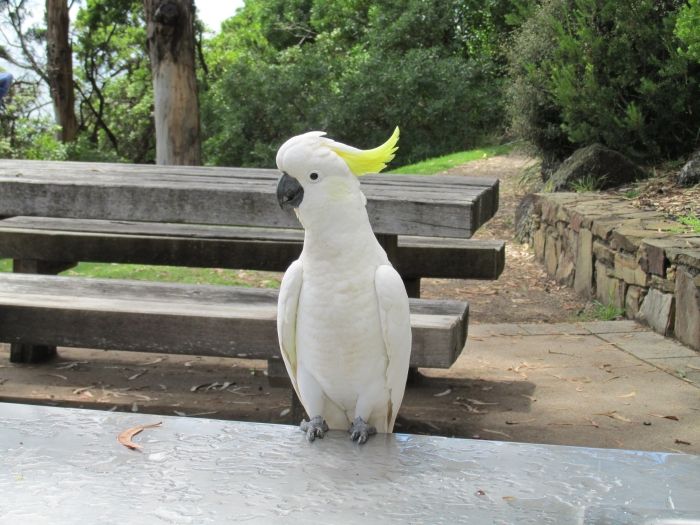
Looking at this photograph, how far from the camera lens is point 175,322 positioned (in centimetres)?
313

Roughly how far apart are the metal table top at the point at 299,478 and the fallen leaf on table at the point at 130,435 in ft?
0.05

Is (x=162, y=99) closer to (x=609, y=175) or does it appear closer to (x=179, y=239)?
(x=179, y=239)

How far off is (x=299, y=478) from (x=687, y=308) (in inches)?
147

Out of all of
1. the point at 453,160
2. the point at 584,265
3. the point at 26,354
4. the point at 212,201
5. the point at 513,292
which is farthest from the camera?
the point at 453,160

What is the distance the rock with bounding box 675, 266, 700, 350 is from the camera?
179 inches

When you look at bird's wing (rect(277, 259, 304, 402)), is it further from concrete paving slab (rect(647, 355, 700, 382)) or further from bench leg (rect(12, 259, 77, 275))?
bench leg (rect(12, 259, 77, 275))

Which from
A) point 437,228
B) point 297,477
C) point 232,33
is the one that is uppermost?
point 232,33

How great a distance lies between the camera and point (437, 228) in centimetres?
311

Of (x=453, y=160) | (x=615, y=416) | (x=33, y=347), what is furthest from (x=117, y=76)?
(x=615, y=416)

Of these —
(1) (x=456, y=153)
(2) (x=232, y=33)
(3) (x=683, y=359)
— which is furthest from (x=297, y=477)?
(2) (x=232, y=33)

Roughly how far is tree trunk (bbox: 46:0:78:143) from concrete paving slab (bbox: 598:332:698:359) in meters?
12.6

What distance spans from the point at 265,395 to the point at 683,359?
2.18 m

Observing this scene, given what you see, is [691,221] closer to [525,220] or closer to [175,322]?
[525,220]

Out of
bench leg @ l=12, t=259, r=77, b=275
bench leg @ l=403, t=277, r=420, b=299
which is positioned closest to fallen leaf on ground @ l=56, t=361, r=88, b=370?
bench leg @ l=12, t=259, r=77, b=275
